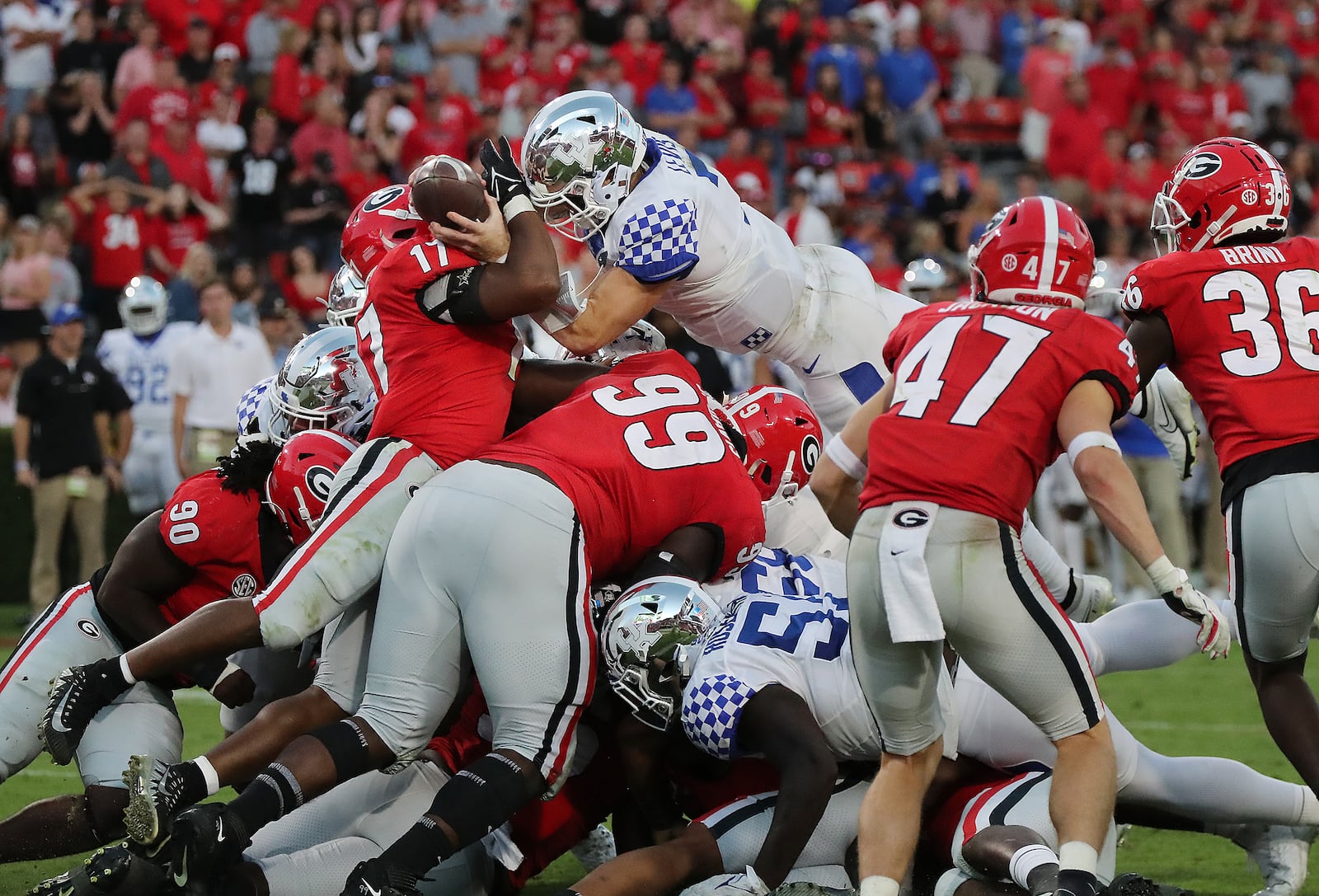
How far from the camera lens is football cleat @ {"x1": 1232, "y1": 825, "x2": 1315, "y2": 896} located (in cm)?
→ 437

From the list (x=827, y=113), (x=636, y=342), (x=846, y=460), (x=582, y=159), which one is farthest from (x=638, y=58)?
(x=846, y=460)

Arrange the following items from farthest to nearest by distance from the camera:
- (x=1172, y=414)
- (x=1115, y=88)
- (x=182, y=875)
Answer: (x=1115, y=88)
(x=1172, y=414)
(x=182, y=875)

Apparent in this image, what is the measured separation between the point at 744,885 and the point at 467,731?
1109mm

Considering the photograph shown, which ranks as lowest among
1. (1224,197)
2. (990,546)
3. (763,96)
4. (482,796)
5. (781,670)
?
(763,96)

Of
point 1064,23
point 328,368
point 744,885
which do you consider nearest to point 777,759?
point 744,885

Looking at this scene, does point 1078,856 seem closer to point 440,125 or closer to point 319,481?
point 319,481

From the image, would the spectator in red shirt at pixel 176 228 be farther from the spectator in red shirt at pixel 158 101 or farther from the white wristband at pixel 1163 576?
the white wristband at pixel 1163 576

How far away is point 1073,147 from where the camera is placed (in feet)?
48.9

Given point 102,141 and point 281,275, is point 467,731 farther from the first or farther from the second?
point 102,141

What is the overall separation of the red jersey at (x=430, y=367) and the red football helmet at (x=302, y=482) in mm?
217

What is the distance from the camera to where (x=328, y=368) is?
5.11 metres

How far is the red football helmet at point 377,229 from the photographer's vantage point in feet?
17.3

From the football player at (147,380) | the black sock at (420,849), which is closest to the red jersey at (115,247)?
the football player at (147,380)

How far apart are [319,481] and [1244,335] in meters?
2.67
